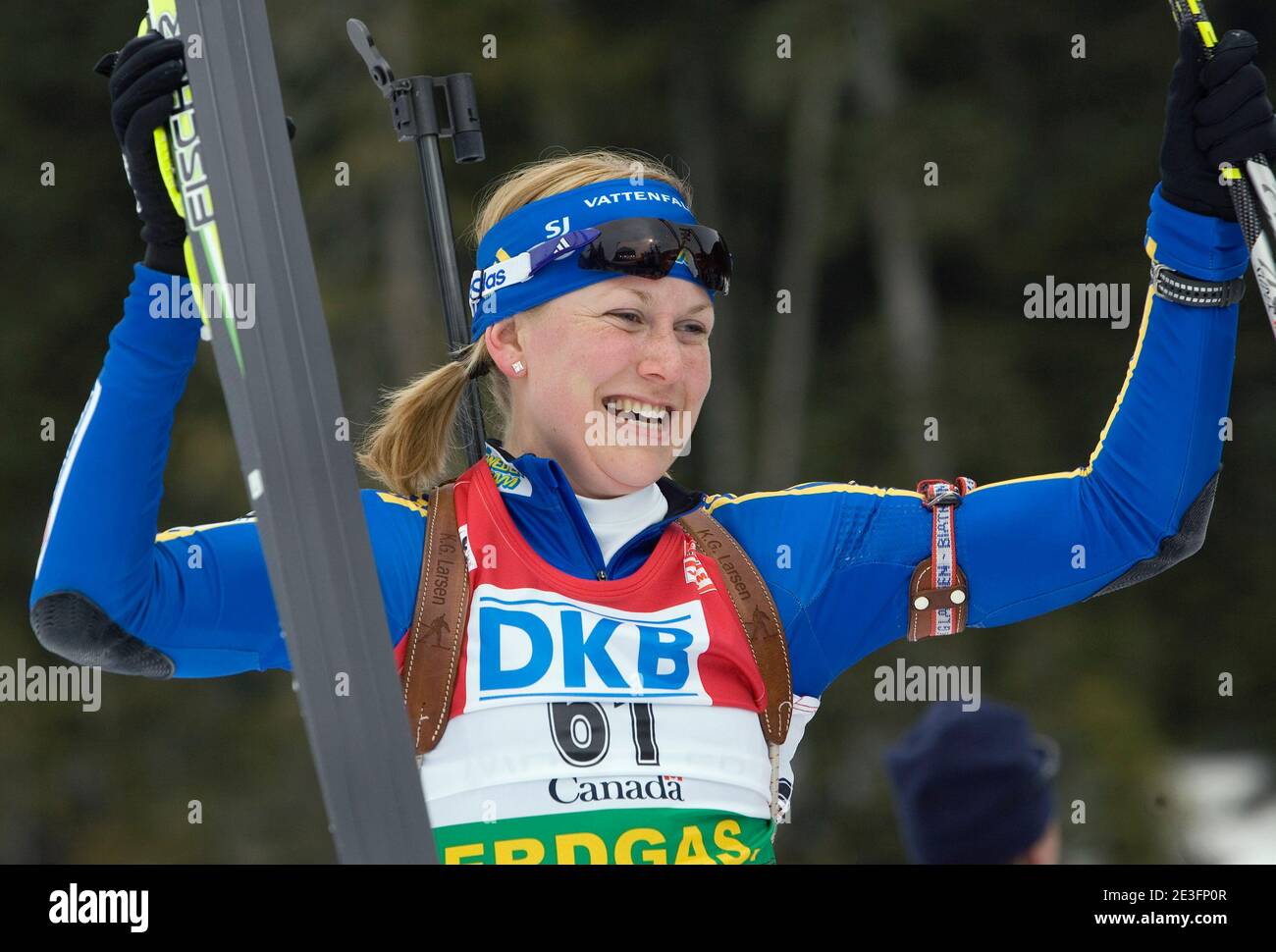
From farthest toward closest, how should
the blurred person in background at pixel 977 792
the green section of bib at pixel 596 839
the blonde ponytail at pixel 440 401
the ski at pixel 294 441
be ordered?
the blonde ponytail at pixel 440 401, the blurred person in background at pixel 977 792, the green section of bib at pixel 596 839, the ski at pixel 294 441

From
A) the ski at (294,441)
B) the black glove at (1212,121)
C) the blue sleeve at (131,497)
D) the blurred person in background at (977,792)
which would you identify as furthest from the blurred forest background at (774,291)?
the ski at (294,441)

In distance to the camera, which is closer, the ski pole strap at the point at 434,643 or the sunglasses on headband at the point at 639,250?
the ski pole strap at the point at 434,643

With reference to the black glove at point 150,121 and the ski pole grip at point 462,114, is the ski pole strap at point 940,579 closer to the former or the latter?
the ski pole grip at point 462,114

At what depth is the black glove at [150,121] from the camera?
2041 millimetres

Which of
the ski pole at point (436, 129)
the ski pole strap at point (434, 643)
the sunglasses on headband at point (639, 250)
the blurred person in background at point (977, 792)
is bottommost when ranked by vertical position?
the blurred person in background at point (977, 792)

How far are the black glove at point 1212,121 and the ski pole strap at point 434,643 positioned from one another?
107 cm

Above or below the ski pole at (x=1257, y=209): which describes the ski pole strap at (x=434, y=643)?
below

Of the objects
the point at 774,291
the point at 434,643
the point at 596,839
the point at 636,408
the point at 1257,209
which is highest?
the point at 774,291

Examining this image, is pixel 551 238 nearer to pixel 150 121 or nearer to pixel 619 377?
pixel 619 377

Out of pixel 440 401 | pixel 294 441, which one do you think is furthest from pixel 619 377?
pixel 294 441

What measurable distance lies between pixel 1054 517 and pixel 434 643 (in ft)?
2.86

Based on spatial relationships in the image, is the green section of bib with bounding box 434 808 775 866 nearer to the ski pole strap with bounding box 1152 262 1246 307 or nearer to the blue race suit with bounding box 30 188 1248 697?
the blue race suit with bounding box 30 188 1248 697

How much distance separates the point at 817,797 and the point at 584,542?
6.24 m

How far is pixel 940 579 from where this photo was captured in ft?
8.22
